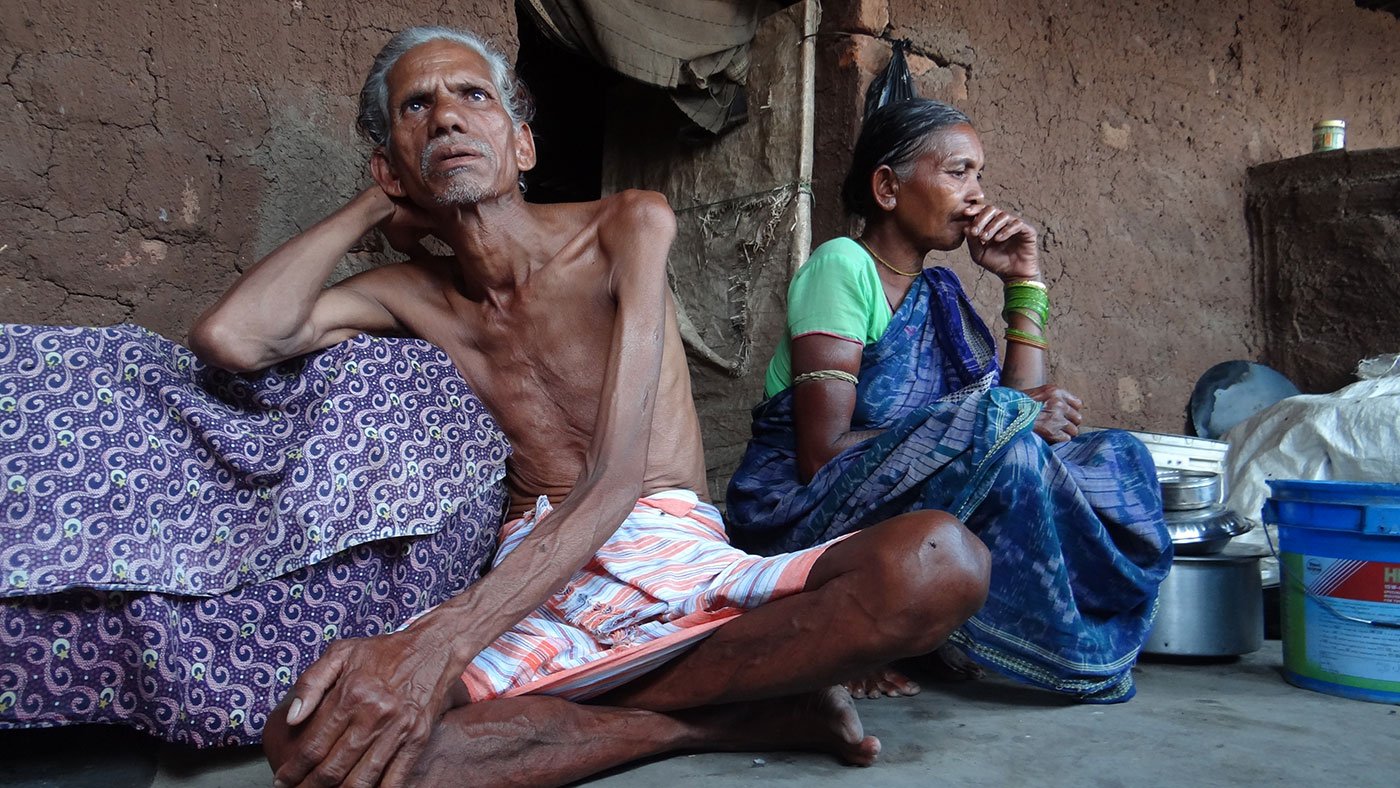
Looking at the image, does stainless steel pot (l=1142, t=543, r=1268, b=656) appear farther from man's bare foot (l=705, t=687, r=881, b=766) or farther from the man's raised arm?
the man's raised arm

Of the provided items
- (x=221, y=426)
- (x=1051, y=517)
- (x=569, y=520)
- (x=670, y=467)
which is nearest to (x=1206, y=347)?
(x=1051, y=517)

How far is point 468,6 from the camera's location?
9.43 ft

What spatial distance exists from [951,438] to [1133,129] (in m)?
2.84

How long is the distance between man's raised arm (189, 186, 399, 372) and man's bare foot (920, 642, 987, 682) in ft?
4.93

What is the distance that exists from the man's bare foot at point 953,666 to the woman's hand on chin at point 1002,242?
1.03 meters

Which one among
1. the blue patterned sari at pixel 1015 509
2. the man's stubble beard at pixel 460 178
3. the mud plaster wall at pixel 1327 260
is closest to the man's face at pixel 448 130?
the man's stubble beard at pixel 460 178

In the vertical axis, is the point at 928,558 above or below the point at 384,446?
below

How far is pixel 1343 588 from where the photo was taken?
2.37 meters

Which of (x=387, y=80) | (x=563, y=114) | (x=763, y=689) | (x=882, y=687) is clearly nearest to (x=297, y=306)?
(x=387, y=80)

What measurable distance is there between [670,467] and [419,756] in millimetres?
880

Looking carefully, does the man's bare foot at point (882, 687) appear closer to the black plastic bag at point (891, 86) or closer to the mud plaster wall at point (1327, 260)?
the black plastic bag at point (891, 86)

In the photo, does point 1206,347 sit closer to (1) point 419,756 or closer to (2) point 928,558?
(2) point 928,558

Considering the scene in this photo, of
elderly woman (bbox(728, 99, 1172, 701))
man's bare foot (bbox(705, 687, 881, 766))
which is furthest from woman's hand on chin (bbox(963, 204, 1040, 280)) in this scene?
man's bare foot (bbox(705, 687, 881, 766))

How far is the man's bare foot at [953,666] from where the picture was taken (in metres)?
2.53
